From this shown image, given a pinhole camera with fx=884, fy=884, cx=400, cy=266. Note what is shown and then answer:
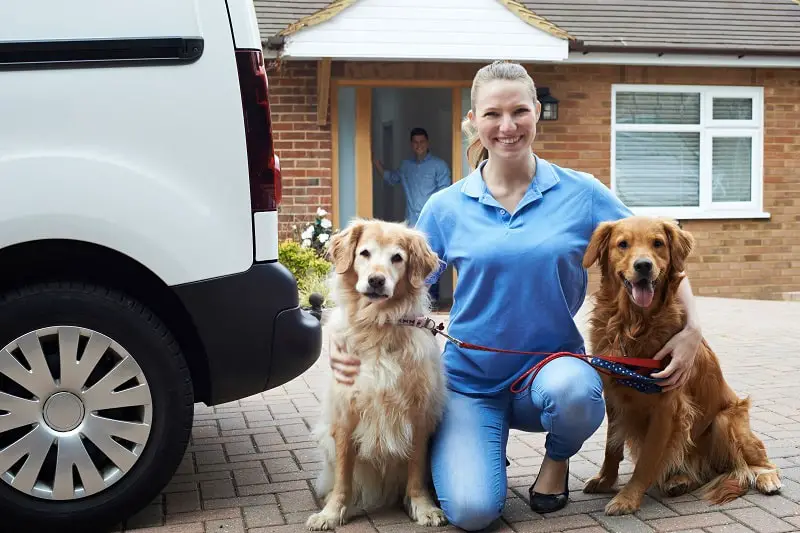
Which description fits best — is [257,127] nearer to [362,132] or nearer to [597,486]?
[597,486]

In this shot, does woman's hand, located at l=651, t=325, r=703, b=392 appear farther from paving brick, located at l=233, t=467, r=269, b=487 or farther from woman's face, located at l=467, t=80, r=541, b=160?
paving brick, located at l=233, t=467, r=269, b=487

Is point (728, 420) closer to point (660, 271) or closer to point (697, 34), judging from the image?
point (660, 271)

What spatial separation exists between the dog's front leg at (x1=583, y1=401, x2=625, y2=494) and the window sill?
9.72m

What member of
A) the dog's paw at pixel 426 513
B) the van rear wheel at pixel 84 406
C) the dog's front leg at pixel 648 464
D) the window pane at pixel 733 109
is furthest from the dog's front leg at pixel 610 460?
the window pane at pixel 733 109

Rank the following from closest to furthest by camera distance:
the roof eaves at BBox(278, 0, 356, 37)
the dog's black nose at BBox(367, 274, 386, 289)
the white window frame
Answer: the dog's black nose at BBox(367, 274, 386, 289) < the roof eaves at BBox(278, 0, 356, 37) < the white window frame

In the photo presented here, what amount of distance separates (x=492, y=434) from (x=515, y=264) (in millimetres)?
725

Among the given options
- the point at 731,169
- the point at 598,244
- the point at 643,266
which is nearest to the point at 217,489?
the point at 598,244

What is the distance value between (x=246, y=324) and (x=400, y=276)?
626 millimetres

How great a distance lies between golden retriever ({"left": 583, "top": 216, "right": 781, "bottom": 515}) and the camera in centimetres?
355

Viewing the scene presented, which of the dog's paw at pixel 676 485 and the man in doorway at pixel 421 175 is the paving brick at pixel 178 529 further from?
the man in doorway at pixel 421 175

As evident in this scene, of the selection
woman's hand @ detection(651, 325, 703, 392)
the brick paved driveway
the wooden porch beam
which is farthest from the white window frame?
woman's hand @ detection(651, 325, 703, 392)

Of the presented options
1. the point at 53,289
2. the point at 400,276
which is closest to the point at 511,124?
the point at 400,276

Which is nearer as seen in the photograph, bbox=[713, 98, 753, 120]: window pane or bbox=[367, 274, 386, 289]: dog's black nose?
bbox=[367, 274, 386, 289]: dog's black nose

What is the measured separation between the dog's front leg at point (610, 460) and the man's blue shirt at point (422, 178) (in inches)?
337
